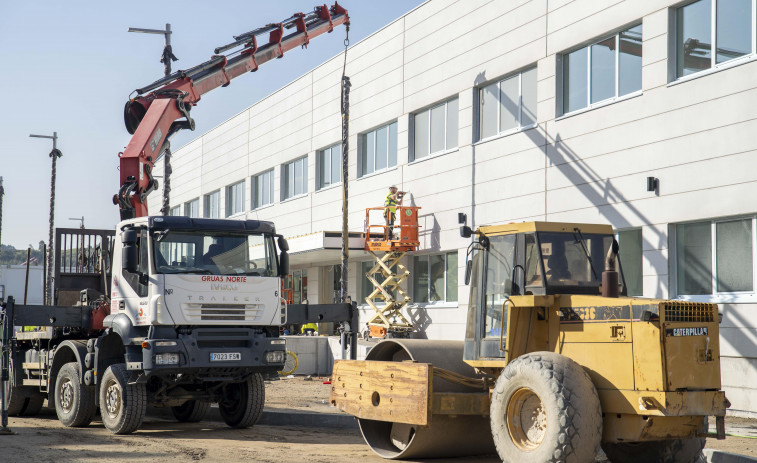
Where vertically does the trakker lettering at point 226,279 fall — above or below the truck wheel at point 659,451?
above

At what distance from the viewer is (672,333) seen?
28.7 ft

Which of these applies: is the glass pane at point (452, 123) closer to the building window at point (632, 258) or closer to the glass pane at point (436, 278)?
the glass pane at point (436, 278)

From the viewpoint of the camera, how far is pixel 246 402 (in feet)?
48.0

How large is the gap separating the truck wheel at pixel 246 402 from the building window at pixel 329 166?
658 inches

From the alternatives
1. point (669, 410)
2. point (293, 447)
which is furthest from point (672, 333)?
point (293, 447)

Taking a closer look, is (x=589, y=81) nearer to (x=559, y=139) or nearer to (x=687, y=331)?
(x=559, y=139)

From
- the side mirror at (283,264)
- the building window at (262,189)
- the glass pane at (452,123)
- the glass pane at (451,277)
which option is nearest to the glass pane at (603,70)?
the glass pane at (452,123)

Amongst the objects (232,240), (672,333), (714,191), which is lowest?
(672,333)

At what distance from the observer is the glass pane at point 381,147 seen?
28.4 metres

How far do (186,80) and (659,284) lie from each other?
37.2ft

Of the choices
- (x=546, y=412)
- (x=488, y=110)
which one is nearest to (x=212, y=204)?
(x=488, y=110)

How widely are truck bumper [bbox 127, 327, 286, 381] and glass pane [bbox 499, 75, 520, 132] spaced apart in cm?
1027

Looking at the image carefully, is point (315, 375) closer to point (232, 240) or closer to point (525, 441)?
point (232, 240)

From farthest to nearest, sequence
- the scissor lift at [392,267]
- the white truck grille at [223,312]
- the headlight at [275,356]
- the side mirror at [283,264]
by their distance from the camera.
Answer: the scissor lift at [392,267], the side mirror at [283,264], the headlight at [275,356], the white truck grille at [223,312]
